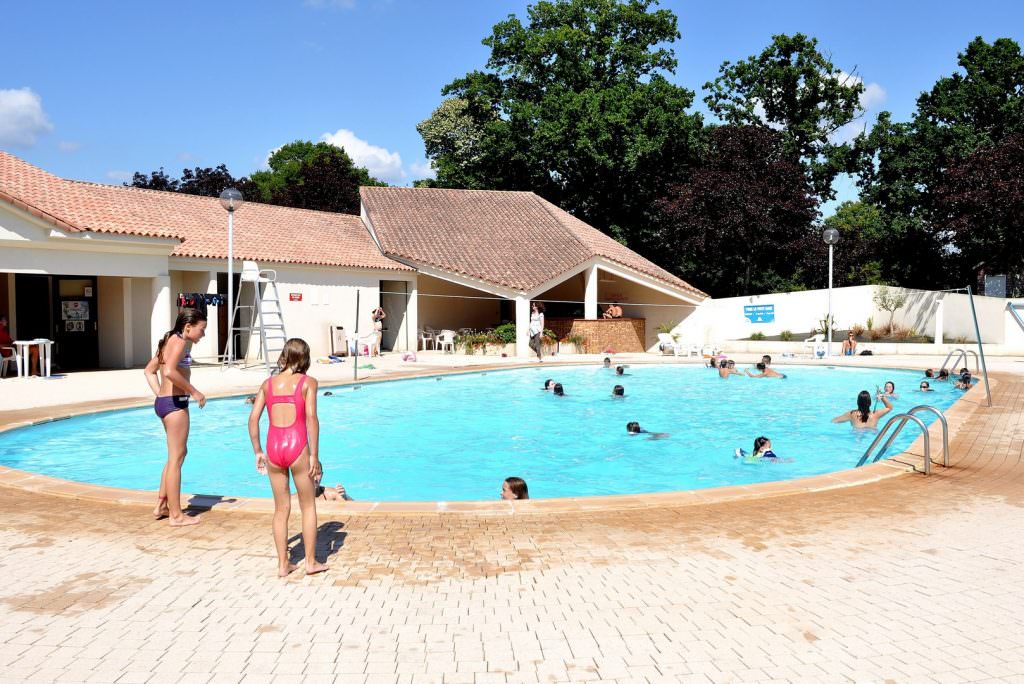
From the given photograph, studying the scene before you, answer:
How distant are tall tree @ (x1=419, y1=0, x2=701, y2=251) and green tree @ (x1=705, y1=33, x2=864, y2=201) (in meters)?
3.30

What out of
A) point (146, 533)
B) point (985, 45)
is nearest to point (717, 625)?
point (146, 533)

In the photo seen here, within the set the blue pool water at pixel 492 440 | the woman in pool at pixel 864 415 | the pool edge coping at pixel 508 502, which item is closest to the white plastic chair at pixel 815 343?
the blue pool water at pixel 492 440

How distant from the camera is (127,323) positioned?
19844 millimetres

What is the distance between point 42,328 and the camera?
20.1m

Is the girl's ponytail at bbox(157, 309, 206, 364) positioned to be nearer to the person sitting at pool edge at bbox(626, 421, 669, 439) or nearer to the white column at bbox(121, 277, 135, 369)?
the person sitting at pool edge at bbox(626, 421, 669, 439)

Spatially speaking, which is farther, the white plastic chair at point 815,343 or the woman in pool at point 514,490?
the white plastic chair at point 815,343

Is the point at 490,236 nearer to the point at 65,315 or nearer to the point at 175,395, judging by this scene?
the point at 65,315

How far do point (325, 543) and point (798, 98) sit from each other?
4393 cm

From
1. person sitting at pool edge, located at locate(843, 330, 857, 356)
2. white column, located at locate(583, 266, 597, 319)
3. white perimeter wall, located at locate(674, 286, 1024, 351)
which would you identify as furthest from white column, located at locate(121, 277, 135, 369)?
person sitting at pool edge, located at locate(843, 330, 857, 356)

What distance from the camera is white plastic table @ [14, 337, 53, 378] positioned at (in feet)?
55.6

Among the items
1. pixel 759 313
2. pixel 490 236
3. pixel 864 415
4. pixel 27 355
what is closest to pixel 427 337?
pixel 490 236

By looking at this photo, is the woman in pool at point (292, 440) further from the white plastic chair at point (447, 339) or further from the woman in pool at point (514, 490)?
the white plastic chair at point (447, 339)

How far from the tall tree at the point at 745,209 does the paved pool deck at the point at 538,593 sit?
2907 centimetres

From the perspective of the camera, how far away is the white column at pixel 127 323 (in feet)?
64.7
